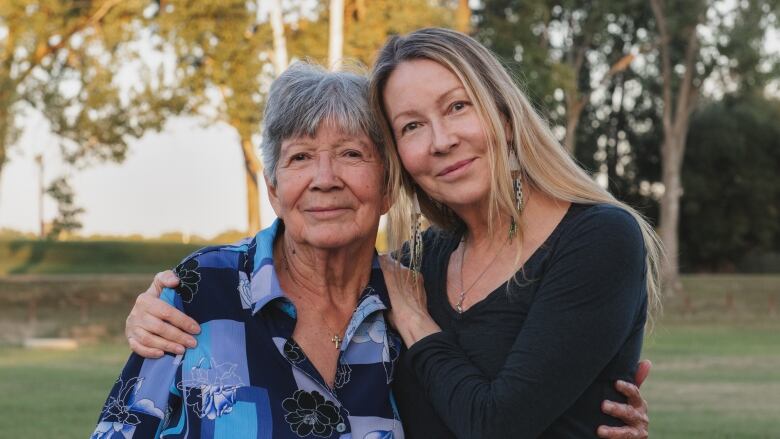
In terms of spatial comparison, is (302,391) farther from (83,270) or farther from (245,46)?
(83,270)

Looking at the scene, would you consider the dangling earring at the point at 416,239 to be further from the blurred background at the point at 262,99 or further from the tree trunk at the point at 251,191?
the tree trunk at the point at 251,191

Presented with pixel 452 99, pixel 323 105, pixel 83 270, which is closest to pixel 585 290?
pixel 452 99

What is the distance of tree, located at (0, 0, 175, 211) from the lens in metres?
25.8

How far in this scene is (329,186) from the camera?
3.65 m

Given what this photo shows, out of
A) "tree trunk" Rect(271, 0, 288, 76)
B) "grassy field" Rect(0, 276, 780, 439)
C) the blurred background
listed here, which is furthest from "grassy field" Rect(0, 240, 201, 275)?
"tree trunk" Rect(271, 0, 288, 76)

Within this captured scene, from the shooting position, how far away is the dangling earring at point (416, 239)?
3980mm

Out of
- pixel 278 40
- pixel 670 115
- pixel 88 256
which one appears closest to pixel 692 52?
pixel 670 115

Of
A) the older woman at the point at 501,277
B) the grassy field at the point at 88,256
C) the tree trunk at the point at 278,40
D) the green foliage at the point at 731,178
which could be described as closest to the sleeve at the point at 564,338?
the older woman at the point at 501,277

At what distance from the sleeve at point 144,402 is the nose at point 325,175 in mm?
695

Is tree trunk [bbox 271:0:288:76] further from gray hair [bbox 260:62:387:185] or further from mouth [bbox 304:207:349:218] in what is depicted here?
mouth [bbox 304:207:349:218]

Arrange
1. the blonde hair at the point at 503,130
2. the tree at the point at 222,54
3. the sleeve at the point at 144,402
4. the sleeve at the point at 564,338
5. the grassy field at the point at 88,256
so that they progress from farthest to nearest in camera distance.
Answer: the grassy field at the point at 88,256 < the tree at the point at 222,54 < the blonde hair at the point at 503,130 < the sleeve at the point at 144,402 < the sleeve at the point at 564,338

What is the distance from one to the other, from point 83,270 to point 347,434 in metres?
44.9

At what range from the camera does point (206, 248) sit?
12.1ft

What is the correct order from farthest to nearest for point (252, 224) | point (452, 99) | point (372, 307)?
point (252, 224)
point (372, 307)
point (452, 99)
